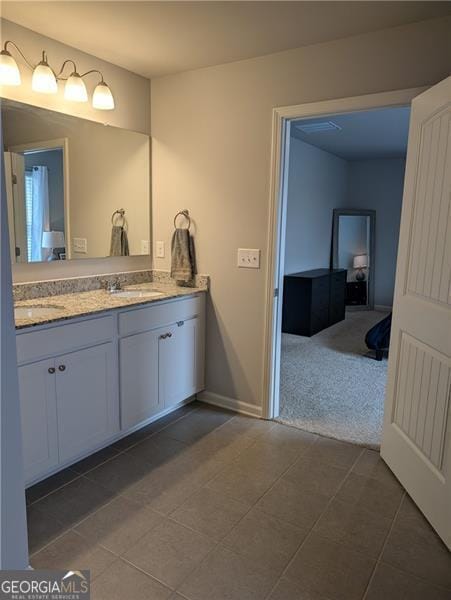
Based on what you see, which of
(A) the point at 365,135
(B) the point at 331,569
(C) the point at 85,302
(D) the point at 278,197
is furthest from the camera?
(A) the point at 365,135

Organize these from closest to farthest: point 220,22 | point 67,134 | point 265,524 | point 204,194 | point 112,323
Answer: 1. point 265,524
2. point 220,22
3. point 112,323
4. point 67,134
5. point 204,194

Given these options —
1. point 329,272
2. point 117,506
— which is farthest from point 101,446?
point 329,272

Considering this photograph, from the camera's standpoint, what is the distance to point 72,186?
2711 millimetres

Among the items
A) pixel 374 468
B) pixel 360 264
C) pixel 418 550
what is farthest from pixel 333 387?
pixel 360 264

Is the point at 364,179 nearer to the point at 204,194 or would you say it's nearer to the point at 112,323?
the point at 204,194

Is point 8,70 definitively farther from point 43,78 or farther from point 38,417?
point 38,417

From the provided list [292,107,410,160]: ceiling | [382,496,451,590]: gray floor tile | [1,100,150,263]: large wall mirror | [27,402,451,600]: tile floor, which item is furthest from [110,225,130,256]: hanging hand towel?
[382,496,451,590]: gray floor tile

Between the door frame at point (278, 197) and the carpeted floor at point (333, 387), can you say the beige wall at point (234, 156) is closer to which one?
the door frame at point (278, 197)

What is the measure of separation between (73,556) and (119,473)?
594 millimetres

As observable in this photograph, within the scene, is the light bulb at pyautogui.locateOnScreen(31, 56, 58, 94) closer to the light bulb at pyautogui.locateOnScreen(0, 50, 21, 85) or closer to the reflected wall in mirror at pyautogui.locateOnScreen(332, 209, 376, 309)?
the light bulb at pyautogui.locateOnScreen(0, 50, 21, 85)

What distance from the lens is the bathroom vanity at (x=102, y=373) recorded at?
6.59ft

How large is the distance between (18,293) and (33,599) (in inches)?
61.1

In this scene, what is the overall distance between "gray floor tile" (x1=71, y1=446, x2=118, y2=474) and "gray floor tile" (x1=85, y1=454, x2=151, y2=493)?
1.5 inches

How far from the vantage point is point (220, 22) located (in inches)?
86.0
